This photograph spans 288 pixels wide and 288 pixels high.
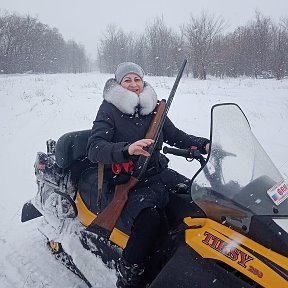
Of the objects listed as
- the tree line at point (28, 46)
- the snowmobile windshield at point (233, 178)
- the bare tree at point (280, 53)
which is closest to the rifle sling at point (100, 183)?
the snowmobile windshield at point (233, 178)

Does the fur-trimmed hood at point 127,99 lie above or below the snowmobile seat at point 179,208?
above

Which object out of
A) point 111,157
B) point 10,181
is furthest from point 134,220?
point 10,181

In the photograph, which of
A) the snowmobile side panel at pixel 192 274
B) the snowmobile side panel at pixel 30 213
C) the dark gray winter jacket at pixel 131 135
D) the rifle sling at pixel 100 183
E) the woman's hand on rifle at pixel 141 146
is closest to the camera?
the snowmobile side panel at pixel 192 274

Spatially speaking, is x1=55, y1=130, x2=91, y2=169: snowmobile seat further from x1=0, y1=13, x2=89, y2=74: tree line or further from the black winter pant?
x1=0, y1=13, x2=89, y2=74: tree line

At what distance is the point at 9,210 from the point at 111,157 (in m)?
2.77

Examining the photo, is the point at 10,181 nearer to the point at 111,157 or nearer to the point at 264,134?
the point at 111,157

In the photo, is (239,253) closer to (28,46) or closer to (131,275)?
(131,275)

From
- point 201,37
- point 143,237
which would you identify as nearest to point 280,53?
point 201,37

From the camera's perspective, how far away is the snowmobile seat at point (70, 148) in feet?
8.91

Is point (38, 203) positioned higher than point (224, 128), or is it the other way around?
point (224, 128)

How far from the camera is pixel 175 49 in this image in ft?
99.5

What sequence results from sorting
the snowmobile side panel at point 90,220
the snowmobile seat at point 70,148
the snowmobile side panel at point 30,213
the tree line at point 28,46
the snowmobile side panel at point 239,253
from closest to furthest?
the snowmobile side panel at point 239,253 < the snowmobile side panel at point 90,220 < the snowmobile seat at point 70,148 < the snowmobile side panel at point 30,213 < the tree line at point 28,46

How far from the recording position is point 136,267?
2.12 m

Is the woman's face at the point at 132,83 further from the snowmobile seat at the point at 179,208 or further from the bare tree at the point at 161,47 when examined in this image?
the bare tree at the point at 161,47
